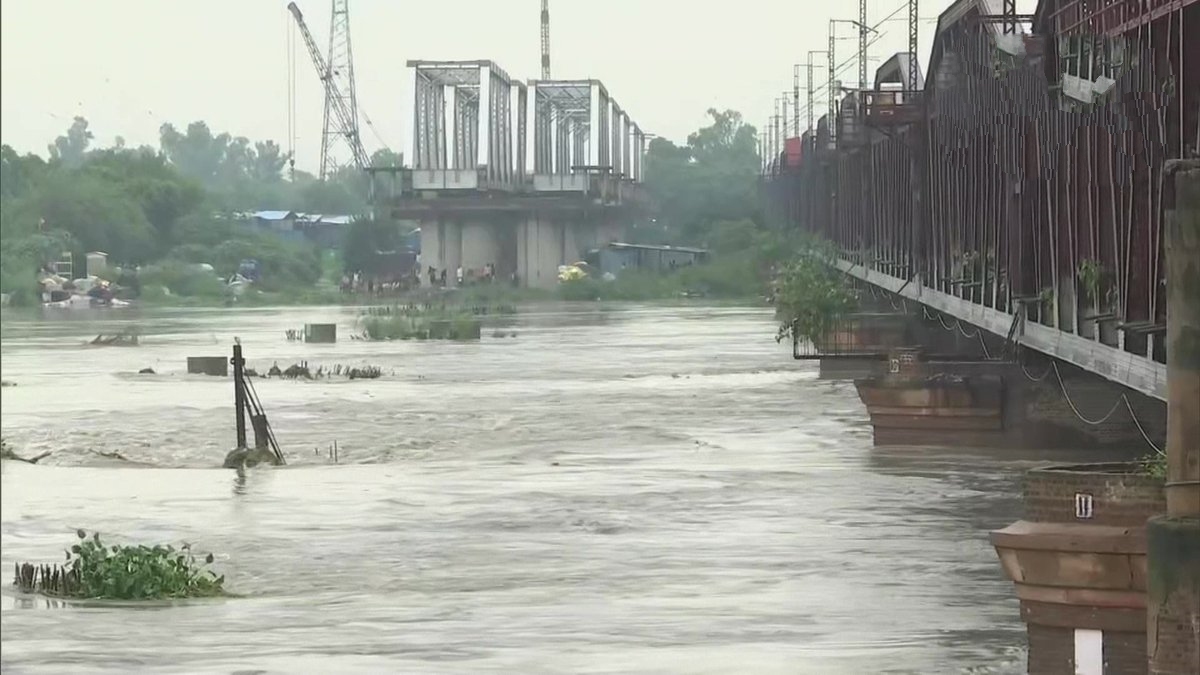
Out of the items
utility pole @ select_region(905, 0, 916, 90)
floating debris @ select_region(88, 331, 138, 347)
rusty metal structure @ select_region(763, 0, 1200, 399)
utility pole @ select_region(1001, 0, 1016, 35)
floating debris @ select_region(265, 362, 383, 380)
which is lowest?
floating debris @ select_region(265, 362, 383, 380)

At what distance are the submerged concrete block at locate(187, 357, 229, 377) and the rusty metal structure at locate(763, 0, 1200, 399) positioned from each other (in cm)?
2007

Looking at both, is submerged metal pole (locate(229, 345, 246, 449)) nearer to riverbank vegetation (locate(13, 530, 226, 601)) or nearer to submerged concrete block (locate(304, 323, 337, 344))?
riverbank vegetation (locate(13, 530, 226, 601))

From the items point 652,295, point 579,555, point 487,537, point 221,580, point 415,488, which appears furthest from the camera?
point 652,295

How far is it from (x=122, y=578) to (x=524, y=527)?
759cm

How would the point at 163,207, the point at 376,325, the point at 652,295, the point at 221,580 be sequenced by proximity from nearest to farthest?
the point at 221,580 → the point at 376,325 → the point at 163,207 → the point at 652,295

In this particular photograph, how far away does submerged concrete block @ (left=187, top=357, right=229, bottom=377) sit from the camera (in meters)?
68.6

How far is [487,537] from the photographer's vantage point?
2848 centimetres

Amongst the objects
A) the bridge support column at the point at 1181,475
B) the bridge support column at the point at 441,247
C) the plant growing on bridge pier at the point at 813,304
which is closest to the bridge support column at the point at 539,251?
the bridge support column at the point at 441,247

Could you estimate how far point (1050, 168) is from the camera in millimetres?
29531

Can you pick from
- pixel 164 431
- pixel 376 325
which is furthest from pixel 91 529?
pixel 376 325

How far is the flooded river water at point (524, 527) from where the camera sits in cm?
1920

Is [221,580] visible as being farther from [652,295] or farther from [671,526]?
[652,295]

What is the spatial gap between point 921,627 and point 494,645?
377cm

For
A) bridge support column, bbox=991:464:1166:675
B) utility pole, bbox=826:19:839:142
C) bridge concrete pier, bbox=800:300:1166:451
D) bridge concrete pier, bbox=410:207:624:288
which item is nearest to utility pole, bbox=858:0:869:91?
utility pole, bbox=826:19:839:142
